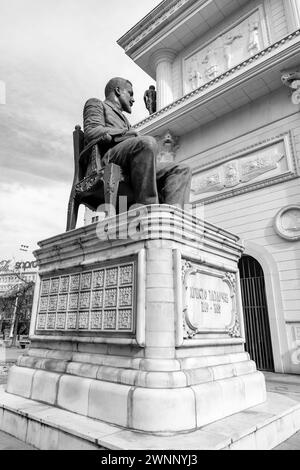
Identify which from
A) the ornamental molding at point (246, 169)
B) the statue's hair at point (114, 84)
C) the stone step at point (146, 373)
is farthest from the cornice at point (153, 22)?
the stone step at point (146, 373)

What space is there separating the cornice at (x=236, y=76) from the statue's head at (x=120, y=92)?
6.11 metres

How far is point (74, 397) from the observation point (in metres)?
2.66

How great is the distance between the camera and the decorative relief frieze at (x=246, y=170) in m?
8.65

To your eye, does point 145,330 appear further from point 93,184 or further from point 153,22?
point 153,22

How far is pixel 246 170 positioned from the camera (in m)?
9.23

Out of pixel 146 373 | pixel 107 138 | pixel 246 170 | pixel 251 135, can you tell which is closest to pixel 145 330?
pixel 146 373

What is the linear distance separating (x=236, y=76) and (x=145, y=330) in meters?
9.08

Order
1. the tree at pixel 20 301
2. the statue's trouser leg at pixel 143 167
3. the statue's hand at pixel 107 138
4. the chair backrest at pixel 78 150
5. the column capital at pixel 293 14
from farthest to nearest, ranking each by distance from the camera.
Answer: the tree at pixel 20 301 < the column capital at pixel 293 14 < the chair backrest at pixel 78 150 < the statue's hand at pixel 107 138 < the statue's trouser leg at pixel 143 167

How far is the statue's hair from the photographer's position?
439 cm

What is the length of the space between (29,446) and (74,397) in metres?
0.46

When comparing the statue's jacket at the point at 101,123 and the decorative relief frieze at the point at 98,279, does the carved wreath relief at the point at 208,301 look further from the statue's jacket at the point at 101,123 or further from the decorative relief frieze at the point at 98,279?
the statue's jacket at the point at 101,123

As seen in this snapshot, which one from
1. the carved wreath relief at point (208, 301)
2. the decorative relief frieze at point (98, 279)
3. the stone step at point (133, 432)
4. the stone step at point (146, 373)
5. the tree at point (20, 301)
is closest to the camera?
the stone step at point (133, 432)

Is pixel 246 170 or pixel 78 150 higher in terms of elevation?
pixel 246 170

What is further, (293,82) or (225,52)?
(225,52)
